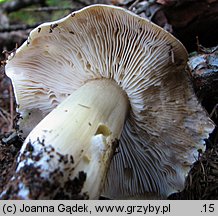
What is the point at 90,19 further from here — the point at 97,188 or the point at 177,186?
the point at 177,186

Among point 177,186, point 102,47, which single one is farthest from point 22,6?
point 177,186

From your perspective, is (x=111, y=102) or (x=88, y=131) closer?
(x=88, y=131)

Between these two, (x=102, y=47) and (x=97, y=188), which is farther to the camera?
(x=102, y=47)

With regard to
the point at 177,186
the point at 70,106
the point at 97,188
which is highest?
the point at 70,106
